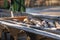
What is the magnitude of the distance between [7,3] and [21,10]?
0.96ft

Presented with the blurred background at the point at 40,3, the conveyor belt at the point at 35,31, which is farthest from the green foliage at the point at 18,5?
the conveyor belt at the point at 35,31

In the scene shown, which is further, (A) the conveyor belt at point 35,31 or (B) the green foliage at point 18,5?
(B) the green foliage at point 18,5

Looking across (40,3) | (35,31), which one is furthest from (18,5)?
(35,31)

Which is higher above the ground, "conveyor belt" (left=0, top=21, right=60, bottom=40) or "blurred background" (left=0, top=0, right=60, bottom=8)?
"blurred background" (left=0, top=0, right=60, bottom=8)

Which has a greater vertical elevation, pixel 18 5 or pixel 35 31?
pixel 18 5

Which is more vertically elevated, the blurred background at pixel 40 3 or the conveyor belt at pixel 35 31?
the blurred background at pixel 40 3

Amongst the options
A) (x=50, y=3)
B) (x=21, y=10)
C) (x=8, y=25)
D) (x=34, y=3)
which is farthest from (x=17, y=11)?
(x=8, y=25)

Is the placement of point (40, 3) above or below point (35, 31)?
above

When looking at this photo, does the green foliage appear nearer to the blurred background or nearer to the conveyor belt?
the blurred background

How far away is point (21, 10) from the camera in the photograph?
7.64 feet

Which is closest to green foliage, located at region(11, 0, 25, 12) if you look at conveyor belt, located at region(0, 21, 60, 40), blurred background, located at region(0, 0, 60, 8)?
blurred background, located at region(0, 0, 60, 8)

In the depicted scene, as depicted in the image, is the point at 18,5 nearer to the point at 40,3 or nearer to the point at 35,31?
the point at 40,3

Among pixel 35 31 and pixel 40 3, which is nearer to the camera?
pixel 35 31

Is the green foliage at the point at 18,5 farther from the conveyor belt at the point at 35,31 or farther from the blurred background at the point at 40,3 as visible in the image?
the conveyor belt at the point at 35,31
